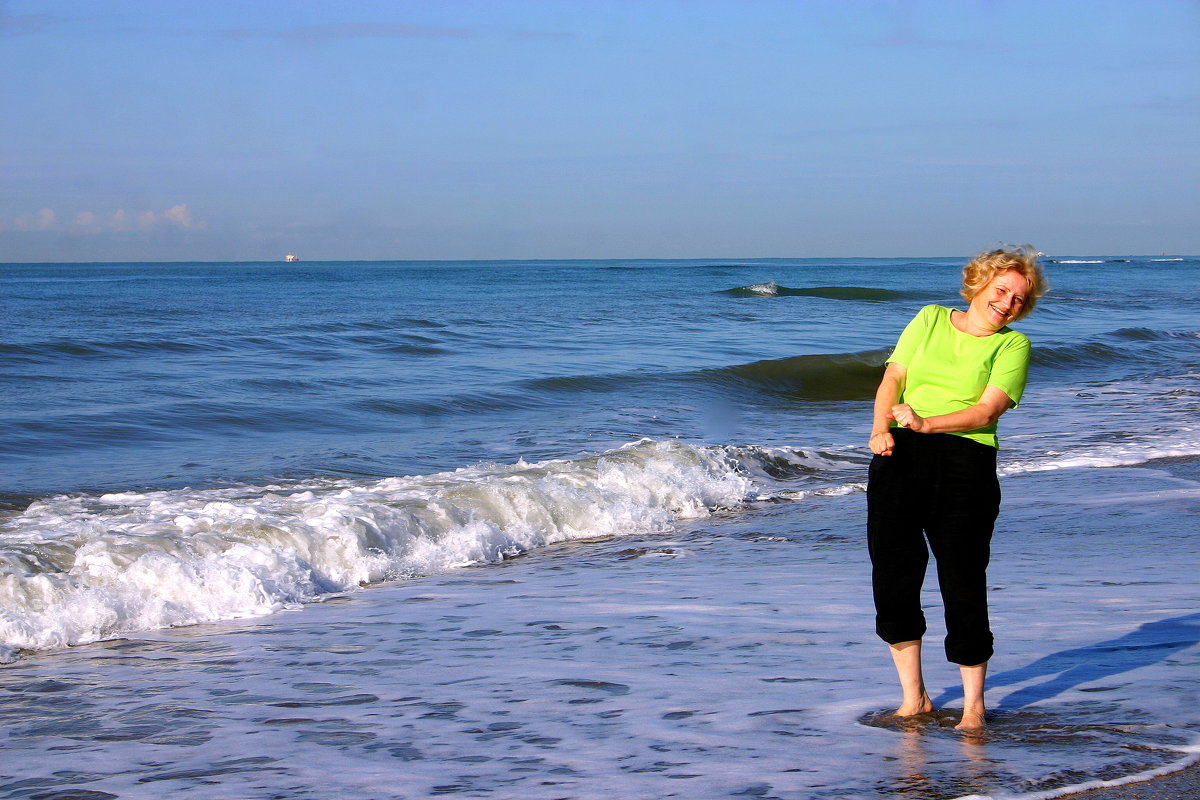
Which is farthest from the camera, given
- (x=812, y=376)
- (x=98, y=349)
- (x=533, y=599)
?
(x=98, y=349)

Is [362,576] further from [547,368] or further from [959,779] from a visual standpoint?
[547,368]

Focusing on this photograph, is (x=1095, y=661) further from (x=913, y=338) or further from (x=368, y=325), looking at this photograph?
(x=368, y=325)

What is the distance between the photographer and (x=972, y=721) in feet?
11.2

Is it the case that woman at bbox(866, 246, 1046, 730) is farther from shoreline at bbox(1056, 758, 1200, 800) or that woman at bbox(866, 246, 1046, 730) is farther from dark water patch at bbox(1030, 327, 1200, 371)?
dark water patch at bbox(1030, 327, 1200, 371)

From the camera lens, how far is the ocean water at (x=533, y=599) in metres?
3.33

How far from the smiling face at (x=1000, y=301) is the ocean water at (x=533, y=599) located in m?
1.28

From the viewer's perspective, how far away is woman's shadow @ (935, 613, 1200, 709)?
12.5 ft


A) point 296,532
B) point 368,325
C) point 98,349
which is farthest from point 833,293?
point 296,532

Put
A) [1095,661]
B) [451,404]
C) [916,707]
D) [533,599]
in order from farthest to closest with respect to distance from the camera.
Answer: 1. [451,404]
2. [533,599]
3. [1095,661]
4. [916,707]

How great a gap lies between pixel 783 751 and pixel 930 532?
0.82m

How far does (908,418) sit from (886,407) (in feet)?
0.35

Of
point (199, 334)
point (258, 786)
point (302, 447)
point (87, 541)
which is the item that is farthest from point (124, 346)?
point (258, 786)

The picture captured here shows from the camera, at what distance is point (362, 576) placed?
6.70 meters

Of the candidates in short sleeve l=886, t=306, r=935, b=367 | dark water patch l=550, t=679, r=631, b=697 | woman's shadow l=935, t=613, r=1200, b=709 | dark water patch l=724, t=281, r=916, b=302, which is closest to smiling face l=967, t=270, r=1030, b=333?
short sleeve l=886, t=306, r=935, b=367
